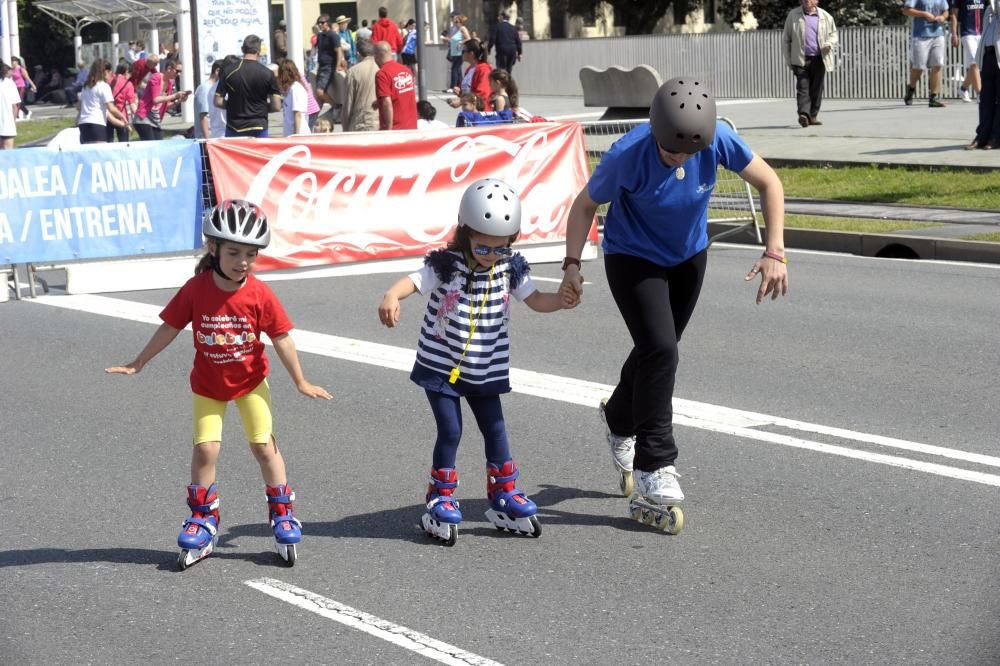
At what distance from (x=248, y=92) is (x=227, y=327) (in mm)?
12815

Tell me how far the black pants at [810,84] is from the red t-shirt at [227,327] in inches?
745

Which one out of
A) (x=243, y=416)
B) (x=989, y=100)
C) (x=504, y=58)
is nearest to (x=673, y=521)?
(x=243, y=416)

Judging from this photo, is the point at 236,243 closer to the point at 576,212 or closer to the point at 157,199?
the point at 576,212

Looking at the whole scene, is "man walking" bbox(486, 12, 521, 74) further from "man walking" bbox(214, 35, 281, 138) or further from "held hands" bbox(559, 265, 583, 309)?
"held hands" bbox(559, 265, 583, 309)

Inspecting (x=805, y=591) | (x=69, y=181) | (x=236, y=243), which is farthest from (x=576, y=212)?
(x=69, y=181)

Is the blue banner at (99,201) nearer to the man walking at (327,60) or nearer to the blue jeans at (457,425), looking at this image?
the blue jeans at (457,425)

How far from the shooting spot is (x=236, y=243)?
5570 mm

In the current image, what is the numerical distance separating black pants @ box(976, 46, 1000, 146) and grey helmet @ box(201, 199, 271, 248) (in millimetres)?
14858

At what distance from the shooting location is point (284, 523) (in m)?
5.75

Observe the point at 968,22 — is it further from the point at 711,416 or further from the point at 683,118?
the point at 683,118

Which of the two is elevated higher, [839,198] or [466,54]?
[466,54]

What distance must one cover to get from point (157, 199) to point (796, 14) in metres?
13.4

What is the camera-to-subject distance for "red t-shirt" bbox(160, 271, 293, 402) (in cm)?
566

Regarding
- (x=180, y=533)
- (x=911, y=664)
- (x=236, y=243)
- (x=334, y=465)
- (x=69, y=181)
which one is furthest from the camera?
(x=69, y=181)
